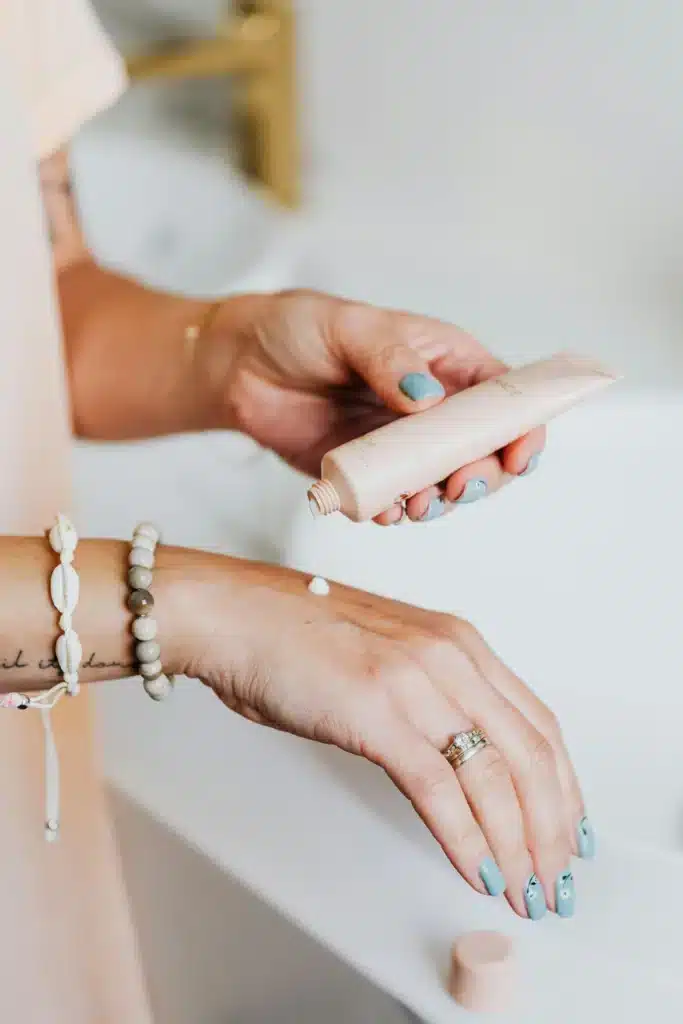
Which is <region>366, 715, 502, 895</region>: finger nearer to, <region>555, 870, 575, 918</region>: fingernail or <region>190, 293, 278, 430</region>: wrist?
<region>555, 870, 575, 918</region>: fingernail

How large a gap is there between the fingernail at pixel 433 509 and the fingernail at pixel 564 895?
0.19m

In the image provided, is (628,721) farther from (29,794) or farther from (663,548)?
(29,794)

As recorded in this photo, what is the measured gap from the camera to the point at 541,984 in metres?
0.44

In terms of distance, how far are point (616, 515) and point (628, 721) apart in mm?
165

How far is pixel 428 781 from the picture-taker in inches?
16.9

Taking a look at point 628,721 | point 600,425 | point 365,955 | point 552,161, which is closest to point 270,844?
point 365,955

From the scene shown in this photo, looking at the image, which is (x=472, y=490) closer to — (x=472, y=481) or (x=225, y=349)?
(x=472, y=481)

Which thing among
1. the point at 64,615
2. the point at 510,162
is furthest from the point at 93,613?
the point at 510,162

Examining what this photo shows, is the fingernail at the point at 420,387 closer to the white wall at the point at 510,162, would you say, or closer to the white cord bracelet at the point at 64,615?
the white cord bracelet at the point at 64,615

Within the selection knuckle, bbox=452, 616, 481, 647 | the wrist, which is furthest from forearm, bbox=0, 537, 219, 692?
the wrist

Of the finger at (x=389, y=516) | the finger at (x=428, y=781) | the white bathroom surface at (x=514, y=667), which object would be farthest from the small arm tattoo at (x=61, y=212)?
the finger at (x=428, y=781)

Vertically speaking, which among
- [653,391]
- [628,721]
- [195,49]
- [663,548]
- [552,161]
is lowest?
[628,721]

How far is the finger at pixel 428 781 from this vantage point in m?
0.43

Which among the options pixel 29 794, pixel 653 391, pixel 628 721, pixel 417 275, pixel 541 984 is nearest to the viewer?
pixel 541 984
